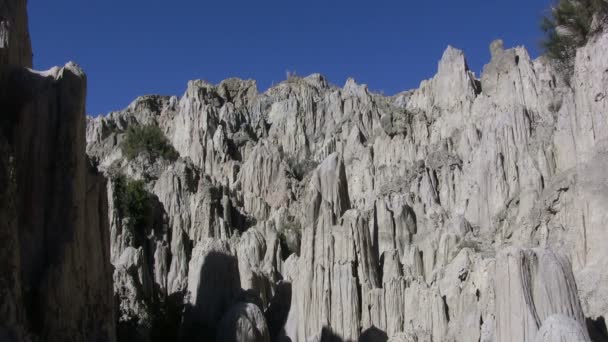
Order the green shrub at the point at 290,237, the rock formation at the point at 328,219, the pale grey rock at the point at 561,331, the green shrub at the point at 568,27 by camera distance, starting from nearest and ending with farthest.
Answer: the pale grey rock at the point at 561,331 → the rock formation at the point at 328,219 → the green shrub at the point at 568,27 → the green shrub at the point at 290,237

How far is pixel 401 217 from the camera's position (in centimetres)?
3944

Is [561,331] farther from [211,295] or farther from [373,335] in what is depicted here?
[211,295]

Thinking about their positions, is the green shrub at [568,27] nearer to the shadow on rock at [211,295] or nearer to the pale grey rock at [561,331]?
the pale grey rock at [561,331]

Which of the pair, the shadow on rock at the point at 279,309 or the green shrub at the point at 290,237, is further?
the green shrub at the point at 290,237

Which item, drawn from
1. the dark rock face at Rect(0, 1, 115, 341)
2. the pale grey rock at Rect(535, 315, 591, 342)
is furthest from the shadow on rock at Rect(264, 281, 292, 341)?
the pale grey rock at Rect(535, 315, 591, 342)

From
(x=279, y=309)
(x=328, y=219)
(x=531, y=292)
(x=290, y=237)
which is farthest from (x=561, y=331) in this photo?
(x=290, y=237)

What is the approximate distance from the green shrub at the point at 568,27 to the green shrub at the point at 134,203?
2106cm

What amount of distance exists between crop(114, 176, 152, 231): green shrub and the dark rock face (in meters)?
19.7

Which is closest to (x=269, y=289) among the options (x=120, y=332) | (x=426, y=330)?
(x=426, y=330)

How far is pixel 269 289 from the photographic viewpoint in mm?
34312

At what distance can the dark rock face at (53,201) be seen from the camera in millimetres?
16047

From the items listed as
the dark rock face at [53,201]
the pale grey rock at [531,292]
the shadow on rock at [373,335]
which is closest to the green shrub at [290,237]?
the shadow on rock at [373,335]

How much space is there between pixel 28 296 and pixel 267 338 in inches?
388

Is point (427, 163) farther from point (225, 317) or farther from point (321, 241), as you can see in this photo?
point (225, 317)
